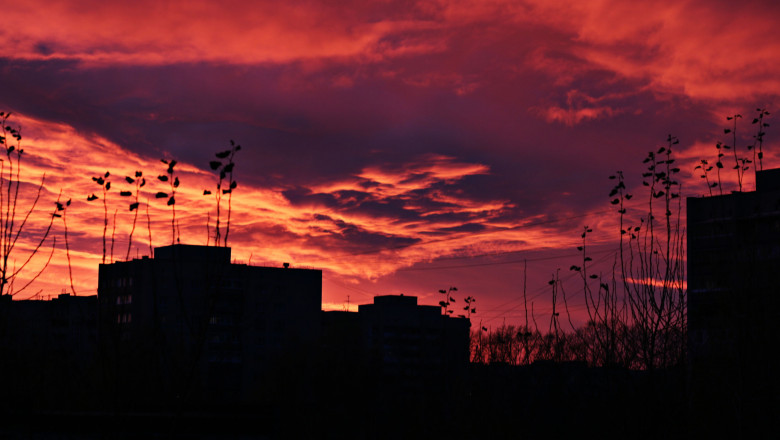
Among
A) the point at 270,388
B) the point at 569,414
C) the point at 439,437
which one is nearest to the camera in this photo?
the point at 569,414

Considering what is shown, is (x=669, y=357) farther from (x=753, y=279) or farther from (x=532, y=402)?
(x=532, y=402)

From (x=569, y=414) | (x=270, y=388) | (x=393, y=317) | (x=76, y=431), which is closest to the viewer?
(x=76, y=431)

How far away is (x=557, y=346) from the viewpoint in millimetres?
9719

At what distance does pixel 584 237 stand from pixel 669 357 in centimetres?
171

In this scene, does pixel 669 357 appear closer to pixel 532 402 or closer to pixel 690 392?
pixel 690 392

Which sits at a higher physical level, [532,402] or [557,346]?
[557,346]

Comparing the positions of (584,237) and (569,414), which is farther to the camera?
(569,414)

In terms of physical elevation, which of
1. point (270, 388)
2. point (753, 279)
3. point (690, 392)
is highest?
point (753, 279)

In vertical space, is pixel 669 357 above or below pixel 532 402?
above

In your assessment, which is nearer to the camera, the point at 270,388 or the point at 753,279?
the point at 753,279

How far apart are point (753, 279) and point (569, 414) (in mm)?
3420

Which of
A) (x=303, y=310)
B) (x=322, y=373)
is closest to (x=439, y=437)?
(x=322, y=373)

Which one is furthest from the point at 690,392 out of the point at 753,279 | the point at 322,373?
the point at 322,373

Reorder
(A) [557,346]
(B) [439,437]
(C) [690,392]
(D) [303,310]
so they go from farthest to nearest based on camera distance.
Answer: (D) [303,310]
(B) [439,437]
(A) [557,346]
(C) [690,392]
